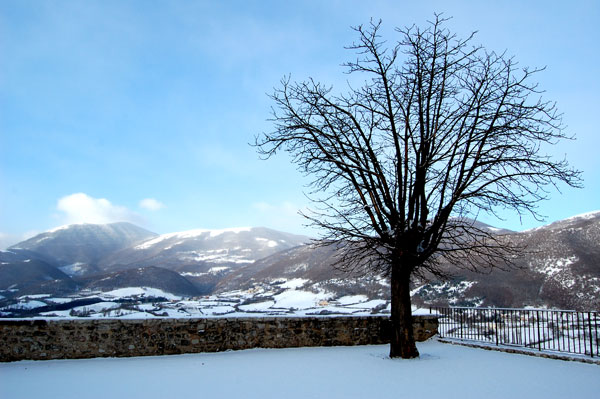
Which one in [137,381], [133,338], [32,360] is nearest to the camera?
[137,381]

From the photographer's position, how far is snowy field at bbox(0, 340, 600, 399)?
23.8ft

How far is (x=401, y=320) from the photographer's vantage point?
1126cm

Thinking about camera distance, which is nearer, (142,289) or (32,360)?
(32,360)

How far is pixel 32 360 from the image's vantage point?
10180mm

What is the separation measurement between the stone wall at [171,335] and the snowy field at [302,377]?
0.35 metres

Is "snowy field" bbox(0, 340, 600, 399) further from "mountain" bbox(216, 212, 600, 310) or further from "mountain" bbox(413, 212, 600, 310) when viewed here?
"mountain" bbox(413, 212, 600, 310)

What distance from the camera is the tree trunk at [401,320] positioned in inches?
437

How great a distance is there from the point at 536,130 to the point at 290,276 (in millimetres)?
175261

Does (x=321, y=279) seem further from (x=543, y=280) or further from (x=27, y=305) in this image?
(x=27, y=305)

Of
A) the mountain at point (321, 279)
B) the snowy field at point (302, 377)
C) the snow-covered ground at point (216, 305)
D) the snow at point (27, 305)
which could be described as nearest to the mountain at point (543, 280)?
the snow-covered ground at point (216, 305)

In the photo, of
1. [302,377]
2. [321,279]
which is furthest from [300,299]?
[302,377]

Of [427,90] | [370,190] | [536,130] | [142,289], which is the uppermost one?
[427,90]

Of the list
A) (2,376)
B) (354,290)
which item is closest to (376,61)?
(2,376)

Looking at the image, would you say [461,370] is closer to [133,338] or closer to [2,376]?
[133,338]
